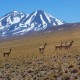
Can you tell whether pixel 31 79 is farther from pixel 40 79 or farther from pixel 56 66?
pixel 56 66

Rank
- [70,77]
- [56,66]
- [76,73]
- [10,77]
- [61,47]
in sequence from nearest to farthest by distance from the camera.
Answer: [70,77]
[76,73]
[10,77]
[56,66]
[61,47]

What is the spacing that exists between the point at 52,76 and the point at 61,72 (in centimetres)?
106

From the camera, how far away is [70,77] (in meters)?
17.5

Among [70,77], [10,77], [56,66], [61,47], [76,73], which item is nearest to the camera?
[70,77]

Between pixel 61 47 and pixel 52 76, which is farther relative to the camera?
pixel 61 47

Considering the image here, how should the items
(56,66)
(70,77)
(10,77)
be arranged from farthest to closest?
(56,66) < (10,77) < (70,77)

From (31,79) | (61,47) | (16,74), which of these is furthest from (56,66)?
(61,47)

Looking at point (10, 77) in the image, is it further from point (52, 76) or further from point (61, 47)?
point (61, 47)

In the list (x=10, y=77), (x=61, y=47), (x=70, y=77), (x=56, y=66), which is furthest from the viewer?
(x=61, y=47)

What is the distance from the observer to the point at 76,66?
2092 centimetres

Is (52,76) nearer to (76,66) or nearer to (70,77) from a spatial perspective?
(70,77)

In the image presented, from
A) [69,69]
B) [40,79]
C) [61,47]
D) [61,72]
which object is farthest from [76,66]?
[61,47]

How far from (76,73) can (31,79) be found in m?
2.39

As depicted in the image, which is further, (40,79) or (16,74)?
(16,74)
